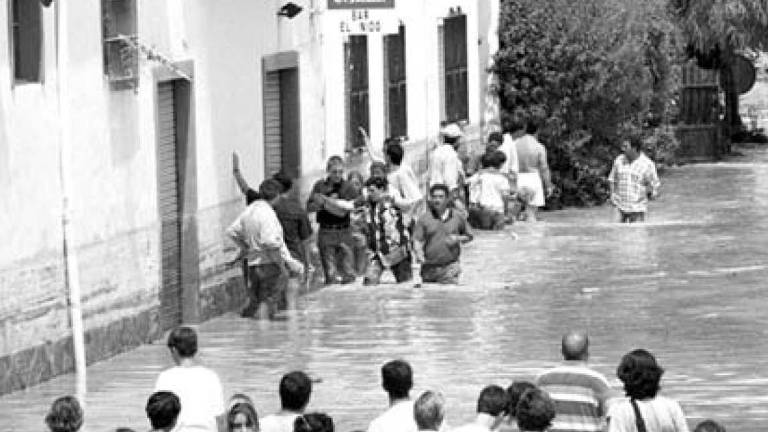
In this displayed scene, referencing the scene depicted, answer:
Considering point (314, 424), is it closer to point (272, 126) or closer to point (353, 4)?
point (272, 126)

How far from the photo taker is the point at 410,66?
34.8m

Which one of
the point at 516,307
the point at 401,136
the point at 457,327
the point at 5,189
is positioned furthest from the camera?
the point at 401,136

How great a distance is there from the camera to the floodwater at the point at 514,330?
757 inches

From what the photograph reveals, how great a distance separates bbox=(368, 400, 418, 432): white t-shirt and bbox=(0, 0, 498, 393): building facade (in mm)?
6970

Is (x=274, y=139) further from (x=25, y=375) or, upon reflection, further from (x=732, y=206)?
(x=732, y=206)

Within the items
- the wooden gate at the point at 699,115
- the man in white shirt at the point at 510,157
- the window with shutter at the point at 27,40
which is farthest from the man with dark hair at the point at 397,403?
the wooden gate at the point at 699,115

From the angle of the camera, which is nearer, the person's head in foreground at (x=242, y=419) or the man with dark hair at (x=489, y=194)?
the person's head in foreground at (x=242, y=419)

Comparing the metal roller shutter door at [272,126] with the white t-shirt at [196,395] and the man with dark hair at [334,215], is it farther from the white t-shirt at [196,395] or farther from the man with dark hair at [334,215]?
the white t-shirt at [196,395]

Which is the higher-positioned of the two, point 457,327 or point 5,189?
point 5,189

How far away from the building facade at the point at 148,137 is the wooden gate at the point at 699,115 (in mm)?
15536

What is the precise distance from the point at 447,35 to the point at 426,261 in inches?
446

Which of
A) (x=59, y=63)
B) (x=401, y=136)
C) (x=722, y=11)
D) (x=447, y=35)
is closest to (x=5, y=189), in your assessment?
(x=59, y=63)

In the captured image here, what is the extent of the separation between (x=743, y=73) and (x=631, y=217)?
1561cm

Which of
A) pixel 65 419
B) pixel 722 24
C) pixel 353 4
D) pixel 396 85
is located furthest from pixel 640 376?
pixel 722 24
